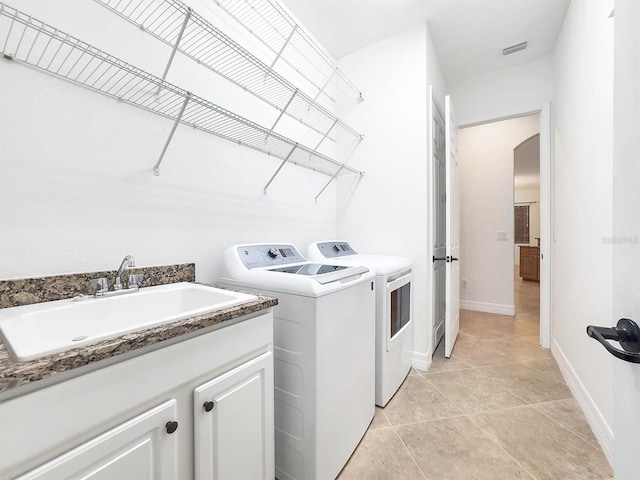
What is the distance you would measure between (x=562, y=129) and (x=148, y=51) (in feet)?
9.72

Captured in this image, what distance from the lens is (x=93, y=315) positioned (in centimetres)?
96

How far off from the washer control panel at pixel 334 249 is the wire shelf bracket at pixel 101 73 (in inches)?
34.5

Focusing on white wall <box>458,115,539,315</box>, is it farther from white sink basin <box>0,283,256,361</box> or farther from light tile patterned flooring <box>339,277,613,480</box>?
Result: white sink basin <box>0,283,256,361</box>

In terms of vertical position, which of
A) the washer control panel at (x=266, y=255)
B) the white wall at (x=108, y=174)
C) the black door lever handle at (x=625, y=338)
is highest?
the white wall at (x=108, y=174)

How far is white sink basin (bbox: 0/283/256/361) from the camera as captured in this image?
1.97ft

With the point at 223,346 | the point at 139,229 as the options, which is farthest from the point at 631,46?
the point at 139,229

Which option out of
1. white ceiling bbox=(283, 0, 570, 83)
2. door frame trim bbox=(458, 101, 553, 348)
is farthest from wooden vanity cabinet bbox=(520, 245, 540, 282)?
white ceiling bbox=(283, 0, 570, 83)

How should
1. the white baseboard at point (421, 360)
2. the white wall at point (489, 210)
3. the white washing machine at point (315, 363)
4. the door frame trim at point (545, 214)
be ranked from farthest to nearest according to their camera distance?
the white wall at point (489, 210) < the door frame trim at point (545, 214) < the white baseboard at point (421, 360) < the white washing machine at point (315, 363)

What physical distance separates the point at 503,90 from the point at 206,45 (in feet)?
9.89

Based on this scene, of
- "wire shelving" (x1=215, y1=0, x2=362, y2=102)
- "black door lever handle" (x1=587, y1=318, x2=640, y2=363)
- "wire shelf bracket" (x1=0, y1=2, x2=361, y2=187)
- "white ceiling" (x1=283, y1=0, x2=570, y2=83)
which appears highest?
"white ceiling" (x1=283, y1=0, x2=570, y2=83)

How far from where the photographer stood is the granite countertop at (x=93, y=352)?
1.58ft

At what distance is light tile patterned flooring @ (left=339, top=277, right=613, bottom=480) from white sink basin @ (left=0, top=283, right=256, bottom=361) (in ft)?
3.57

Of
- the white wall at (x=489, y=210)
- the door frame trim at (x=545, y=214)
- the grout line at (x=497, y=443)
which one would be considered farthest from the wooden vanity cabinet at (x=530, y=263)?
the grout line at (x=497, y=443)

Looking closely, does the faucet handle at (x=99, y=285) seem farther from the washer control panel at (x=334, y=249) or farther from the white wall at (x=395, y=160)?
the white wall at (x=395, y=160)
